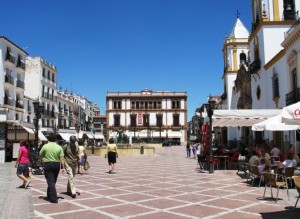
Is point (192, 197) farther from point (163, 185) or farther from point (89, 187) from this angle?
point (89, 187)

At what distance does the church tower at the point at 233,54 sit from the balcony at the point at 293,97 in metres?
19.4

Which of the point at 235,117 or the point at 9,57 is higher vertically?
the point at 9,57

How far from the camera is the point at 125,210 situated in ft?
24.0

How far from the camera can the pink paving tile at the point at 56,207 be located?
7309mm

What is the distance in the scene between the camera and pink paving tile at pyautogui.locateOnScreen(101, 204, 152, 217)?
7.02 meters

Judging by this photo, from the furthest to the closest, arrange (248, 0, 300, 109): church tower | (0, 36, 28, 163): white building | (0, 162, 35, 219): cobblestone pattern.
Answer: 1. (0, 36, 28, 163): white building
2. (248, 0, 300, 109): church tower
3. (0, 162, 35, 219): cobblestone pattern

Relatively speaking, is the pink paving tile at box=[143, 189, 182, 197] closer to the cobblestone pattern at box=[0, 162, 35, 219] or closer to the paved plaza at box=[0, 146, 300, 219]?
the paved plaza at box=[0, 146, 300, 219]

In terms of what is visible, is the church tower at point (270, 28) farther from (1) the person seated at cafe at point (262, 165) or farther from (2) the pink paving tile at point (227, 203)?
(2) the pink paving tile at point (227, 203)

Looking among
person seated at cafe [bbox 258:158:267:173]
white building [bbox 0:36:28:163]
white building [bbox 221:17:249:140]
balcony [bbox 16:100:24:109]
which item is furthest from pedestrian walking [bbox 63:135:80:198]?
balcony [bbox 16:100:24:109]

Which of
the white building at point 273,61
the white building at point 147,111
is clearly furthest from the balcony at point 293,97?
the white building at point 147,111

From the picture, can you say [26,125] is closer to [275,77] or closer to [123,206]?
[275,77]

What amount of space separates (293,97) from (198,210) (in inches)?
600

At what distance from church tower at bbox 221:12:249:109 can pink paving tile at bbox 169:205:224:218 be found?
34478mm

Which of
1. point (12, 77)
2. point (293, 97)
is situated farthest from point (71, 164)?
point (12, 77)
